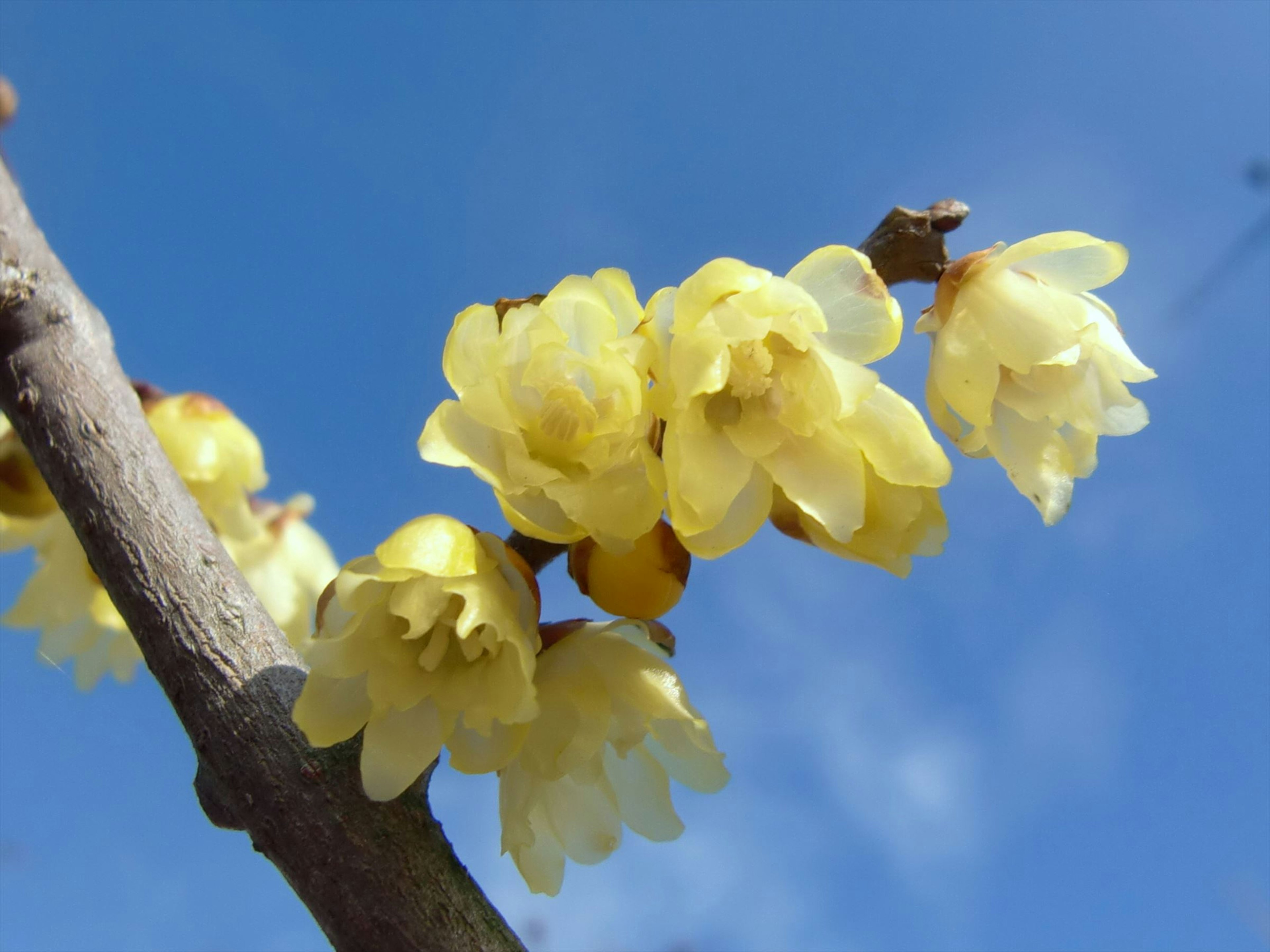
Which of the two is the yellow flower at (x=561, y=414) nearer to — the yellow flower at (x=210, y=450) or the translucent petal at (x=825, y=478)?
the translucent petal at (x=825, y=478)

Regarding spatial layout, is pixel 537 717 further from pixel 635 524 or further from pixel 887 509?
pixel 887 509

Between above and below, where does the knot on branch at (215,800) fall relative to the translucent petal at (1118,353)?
below

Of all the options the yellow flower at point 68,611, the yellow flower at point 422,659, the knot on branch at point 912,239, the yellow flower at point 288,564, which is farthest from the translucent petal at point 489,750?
the yellow flower at point 288,564

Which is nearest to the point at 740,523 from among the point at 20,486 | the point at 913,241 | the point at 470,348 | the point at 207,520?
the point at 470,348

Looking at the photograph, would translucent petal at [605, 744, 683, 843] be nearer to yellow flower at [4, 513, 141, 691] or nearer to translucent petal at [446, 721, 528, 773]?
translucent petal at [446, 721, 528, 773]

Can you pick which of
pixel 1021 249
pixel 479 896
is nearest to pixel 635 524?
pixel 479 896
